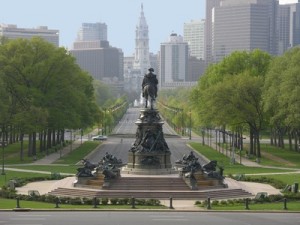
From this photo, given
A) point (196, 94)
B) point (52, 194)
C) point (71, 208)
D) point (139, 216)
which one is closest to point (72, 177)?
point (52, 194)

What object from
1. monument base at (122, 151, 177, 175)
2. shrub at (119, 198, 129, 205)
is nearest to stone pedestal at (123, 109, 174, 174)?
monument base at (122, 151, 177, 175)

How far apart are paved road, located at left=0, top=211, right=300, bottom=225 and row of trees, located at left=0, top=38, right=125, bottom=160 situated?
47336 millimetres

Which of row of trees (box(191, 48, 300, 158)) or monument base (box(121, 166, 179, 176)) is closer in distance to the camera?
monument base (box(121, 166, 179, 176))

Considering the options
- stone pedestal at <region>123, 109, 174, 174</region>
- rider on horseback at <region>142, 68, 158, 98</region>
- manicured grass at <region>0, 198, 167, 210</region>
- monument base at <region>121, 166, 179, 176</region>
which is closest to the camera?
manicured grass at <region>0, 198, 167, 210</region>

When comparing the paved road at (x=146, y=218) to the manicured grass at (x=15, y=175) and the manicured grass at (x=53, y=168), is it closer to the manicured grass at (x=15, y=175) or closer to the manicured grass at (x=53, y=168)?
the manicured grass at (x=15, y=175)

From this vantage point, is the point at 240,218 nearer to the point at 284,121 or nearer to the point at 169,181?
the point at 169,181

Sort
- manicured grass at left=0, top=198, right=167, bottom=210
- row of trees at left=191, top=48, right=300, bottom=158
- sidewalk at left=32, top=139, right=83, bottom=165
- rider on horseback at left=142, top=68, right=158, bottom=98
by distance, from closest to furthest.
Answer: manicured grass at left=0, top=198, right=167, bottom=210
rider on horseback at left=142, top=68, right=158, bottom=98
row of trees at left=191, top=48, right=300, bottom=158
sidewalk at left=32, top=139, right=83, bottom=165

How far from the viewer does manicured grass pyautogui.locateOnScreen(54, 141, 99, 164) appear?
9388 centimetres

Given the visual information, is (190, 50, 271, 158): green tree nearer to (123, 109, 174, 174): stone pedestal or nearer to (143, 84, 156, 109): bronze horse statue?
(143, 84, 156, 109): bronze horse statue

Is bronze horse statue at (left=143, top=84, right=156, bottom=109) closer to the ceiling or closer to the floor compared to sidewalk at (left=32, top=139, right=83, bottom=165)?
closer to the ceiling

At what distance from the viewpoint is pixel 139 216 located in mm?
47188

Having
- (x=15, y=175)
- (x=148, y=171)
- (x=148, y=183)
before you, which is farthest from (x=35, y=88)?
(x=148, y=183)

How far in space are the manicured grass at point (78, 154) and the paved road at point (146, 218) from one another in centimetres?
4480

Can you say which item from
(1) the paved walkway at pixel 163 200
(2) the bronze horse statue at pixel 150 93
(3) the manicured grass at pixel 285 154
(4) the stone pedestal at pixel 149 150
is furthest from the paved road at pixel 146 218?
(3) the manicured grass at pixel 285 154
